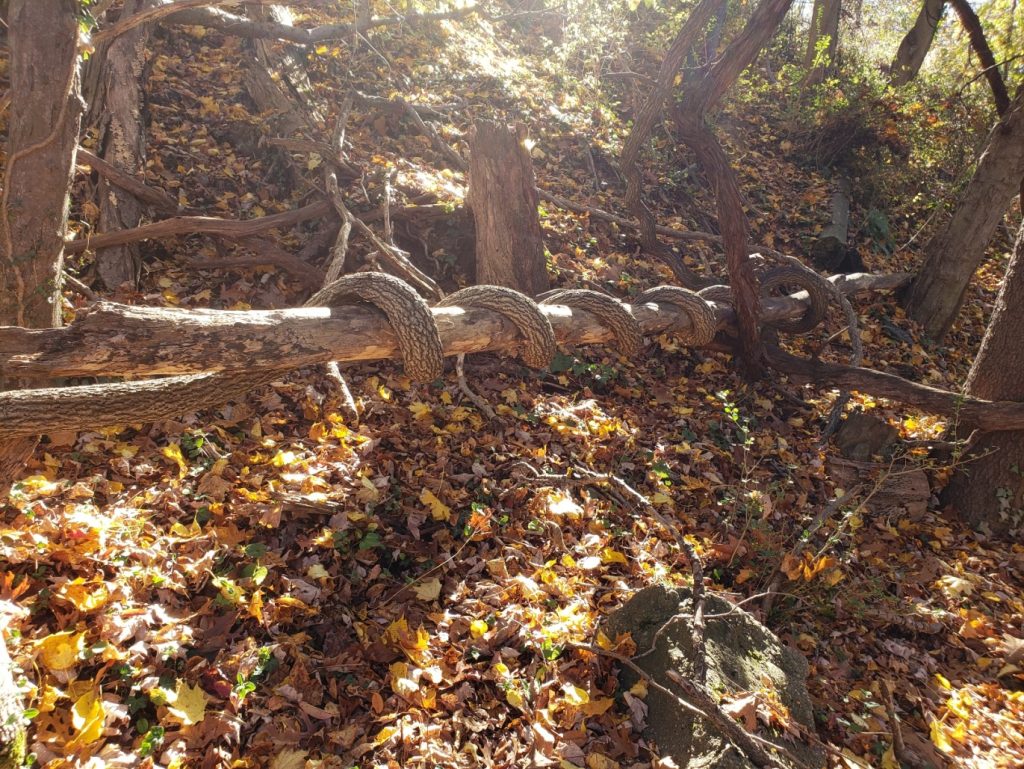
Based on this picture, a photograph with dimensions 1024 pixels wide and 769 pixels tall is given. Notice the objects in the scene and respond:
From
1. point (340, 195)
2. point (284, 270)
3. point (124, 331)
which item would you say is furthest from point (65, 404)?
point (340, 195)

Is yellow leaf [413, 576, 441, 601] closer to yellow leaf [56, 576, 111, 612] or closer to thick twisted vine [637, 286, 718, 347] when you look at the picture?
yellow leaf [56, 576, 111, 612]

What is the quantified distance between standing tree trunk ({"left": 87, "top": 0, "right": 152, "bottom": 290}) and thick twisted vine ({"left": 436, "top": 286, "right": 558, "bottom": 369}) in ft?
A: 8.52

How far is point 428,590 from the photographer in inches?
120

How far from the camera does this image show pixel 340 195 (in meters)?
5.38

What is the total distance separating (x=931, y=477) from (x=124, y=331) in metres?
5.64

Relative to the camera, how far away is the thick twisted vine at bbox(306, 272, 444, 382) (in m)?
2.99

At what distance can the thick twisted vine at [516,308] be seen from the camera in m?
3.62

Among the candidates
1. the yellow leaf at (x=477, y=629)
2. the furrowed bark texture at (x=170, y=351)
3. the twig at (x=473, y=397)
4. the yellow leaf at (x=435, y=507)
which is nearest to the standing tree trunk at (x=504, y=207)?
the twig at (x=473, y=397)

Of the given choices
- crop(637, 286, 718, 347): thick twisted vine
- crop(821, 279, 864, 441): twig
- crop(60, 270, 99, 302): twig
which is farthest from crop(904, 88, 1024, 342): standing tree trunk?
crop(60, 270, 99, 302): twig

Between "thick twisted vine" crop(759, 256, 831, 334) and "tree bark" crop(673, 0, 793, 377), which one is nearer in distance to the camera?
"tree bark" crop(673, 0, 793, 377)

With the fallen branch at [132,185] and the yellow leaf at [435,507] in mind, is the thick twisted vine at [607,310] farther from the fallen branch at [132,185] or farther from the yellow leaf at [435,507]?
the fallen branch at [132,185]

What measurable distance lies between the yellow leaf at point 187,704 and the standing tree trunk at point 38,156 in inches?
75.0

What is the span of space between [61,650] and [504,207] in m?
4.16

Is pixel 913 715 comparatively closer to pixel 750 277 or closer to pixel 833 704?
pixel 833 704
